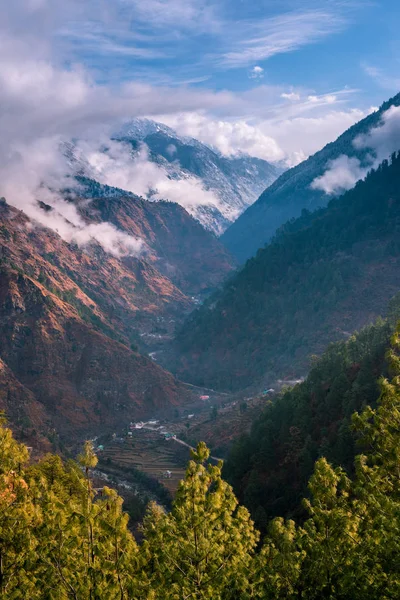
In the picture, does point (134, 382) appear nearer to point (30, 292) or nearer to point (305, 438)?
point (30, 292)

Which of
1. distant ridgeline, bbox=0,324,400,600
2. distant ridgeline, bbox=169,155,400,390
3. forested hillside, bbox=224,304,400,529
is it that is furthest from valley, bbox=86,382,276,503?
distant ridgeline, bbox=0,324,400,600

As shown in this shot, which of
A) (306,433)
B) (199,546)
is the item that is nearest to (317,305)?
(306,433)

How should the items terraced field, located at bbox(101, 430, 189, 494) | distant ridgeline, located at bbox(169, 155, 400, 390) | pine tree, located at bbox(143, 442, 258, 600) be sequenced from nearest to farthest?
pine tree, located at bbox(143, 442, 258, 600)
terraced field, located at bbox(101, 430, 189, 494)
distant ridgeline, located at bbox(169, 155, 400, 390)

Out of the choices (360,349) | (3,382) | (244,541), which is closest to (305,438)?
(360,349)

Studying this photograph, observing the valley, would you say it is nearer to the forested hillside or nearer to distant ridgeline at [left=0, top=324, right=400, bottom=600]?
the forested hillside

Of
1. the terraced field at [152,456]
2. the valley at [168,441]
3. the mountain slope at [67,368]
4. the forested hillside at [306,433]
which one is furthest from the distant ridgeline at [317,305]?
the forested hillside at [306,433]

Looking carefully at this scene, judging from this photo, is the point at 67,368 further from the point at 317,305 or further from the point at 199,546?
the point at 199,546

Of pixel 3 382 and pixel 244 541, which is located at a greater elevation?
pixel 3 382

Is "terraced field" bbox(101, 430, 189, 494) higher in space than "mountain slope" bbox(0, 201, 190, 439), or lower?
lower
